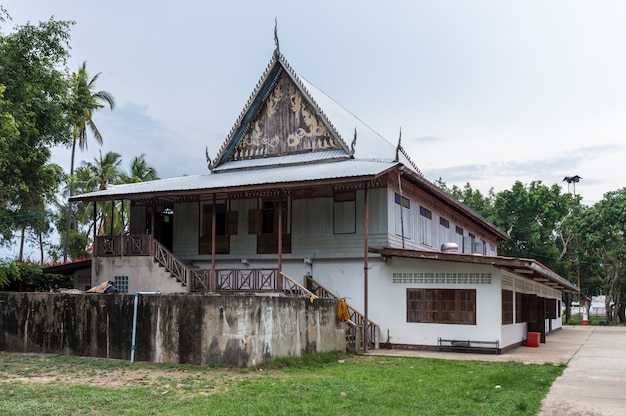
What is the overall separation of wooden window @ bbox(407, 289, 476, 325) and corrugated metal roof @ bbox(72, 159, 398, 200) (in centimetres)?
411

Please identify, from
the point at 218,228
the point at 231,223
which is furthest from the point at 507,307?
the point at 218,228

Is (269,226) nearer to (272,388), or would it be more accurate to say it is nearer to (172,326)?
(172,326)

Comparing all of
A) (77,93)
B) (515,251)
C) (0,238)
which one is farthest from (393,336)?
(515,251)

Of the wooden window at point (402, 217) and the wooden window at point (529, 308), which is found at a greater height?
the wooden window at point (402, 217)

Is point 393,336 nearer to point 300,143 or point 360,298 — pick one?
point 360,298

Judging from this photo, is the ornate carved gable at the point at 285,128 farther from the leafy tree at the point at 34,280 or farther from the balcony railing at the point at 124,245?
the leafy tree at the point at 34,280

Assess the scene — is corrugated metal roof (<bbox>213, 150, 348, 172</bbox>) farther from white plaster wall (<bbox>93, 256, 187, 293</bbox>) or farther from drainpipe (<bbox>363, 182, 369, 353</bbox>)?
white plaster wall (<bbox>93, 256, 187, 293</bbox>)

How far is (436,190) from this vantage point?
23.0 m

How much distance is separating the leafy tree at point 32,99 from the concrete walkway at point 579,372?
13.0 metres

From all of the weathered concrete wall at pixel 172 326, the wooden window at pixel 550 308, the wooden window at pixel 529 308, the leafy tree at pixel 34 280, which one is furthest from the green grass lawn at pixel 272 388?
the wooden window at pixel 550 308

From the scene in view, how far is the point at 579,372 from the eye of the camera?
555 inches

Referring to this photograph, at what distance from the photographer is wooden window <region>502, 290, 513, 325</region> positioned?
19.2 metres

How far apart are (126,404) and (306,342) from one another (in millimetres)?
6622

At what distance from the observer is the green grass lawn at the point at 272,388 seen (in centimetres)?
Result: 916
